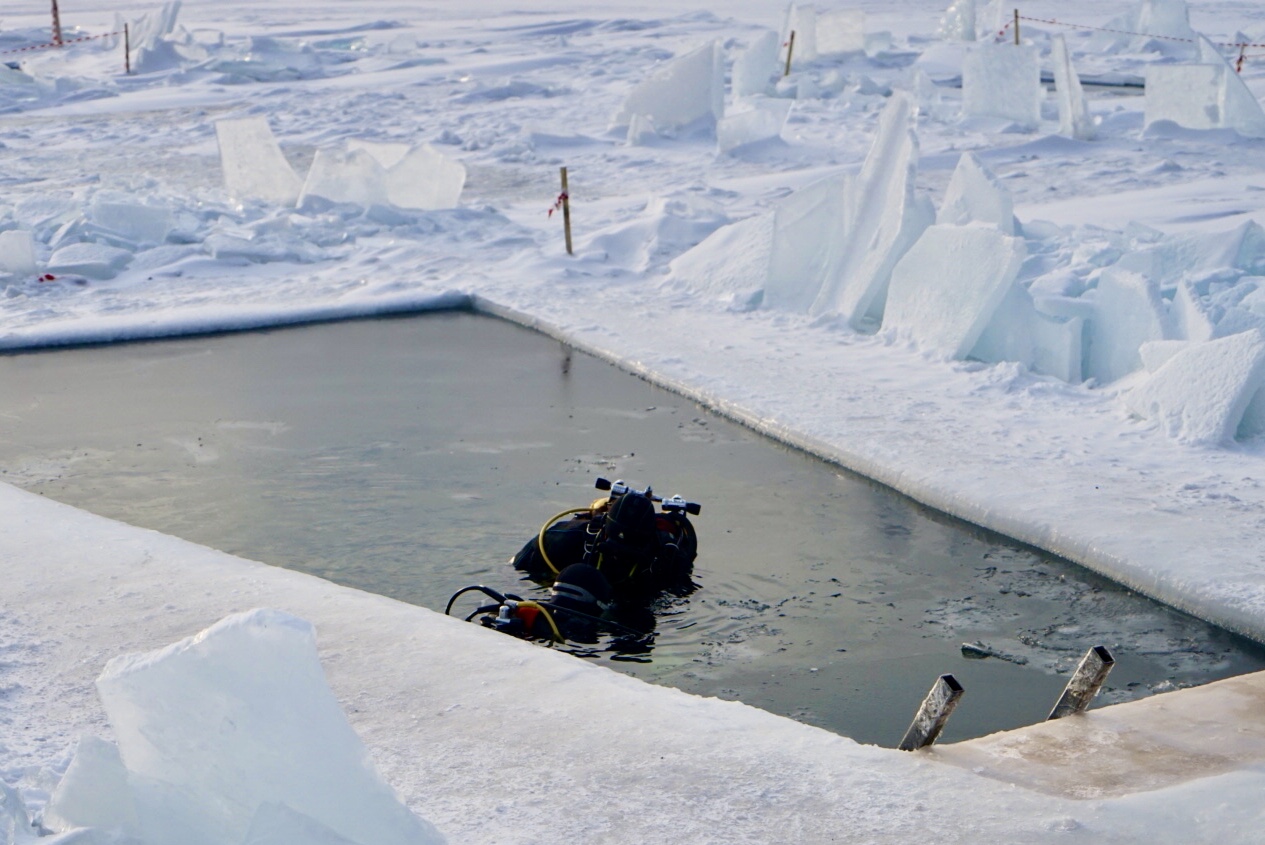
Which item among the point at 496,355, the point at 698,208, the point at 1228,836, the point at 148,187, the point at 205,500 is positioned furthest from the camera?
the point at 148,187

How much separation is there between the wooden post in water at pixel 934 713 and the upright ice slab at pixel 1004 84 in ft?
46.5

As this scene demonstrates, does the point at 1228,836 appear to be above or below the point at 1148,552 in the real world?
above

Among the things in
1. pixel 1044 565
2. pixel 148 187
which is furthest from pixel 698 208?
pixel 1044 565

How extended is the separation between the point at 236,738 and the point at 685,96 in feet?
49.8

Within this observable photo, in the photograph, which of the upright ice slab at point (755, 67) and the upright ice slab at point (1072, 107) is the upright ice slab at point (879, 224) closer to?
the upright ice slab at point (1072, 107)

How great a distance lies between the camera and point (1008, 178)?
14.2 metres

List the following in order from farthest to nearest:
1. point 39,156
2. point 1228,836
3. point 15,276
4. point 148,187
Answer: point 39,156 < point 148,187 < point 15,276 < point 1228,836

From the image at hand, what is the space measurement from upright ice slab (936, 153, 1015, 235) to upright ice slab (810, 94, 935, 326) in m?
0.30

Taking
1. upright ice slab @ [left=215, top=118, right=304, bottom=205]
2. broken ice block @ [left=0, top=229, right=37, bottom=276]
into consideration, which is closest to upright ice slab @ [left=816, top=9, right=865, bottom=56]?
upright ice slab @ [left=215, top=118, right=304, bottom=205]

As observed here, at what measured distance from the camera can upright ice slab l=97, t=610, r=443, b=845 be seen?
2.91 meters

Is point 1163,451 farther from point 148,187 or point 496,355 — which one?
point 148,187

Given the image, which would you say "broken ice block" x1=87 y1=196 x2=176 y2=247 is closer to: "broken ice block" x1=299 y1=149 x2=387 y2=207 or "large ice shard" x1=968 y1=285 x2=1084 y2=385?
"broken ice block" x1=299 y1=149 x2=387 y2=207

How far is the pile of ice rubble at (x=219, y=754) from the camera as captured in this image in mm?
2889

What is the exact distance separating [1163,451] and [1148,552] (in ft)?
4.47
